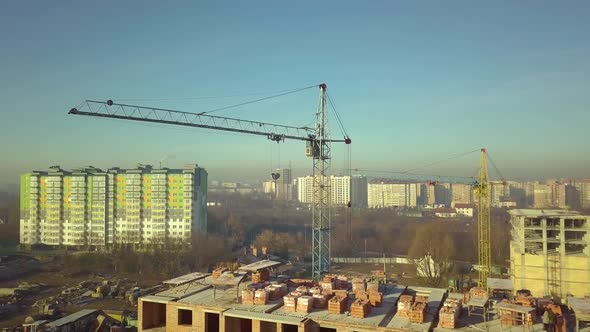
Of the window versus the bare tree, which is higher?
the window

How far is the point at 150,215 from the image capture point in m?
33.0

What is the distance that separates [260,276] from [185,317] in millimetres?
2327

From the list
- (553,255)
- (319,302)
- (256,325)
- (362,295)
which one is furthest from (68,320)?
(553,255)

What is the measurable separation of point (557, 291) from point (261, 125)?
1579 cm

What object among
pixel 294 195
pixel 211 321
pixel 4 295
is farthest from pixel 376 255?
pixel 294 195

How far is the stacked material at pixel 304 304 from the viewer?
28.9ft

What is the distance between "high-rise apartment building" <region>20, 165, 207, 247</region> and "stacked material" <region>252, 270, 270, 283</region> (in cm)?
2104

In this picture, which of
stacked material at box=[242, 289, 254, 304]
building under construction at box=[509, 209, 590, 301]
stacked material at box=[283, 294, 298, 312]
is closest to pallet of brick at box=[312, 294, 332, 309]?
stacked material at box=[283, 294, 298, 312]

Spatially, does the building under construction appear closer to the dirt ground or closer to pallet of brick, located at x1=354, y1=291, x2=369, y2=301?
pallet of brick, located at x1=354, y1=291, x2=369, y2=301

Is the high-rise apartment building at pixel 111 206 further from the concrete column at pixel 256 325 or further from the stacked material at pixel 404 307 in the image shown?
the stacked material at pixel 404 307

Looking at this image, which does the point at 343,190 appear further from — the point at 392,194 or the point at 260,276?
the point at 260,276

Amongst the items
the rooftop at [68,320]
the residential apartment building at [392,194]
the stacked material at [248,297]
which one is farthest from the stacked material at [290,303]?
the residential apartment building at [392,194]

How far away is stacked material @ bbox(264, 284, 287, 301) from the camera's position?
9.66 metres

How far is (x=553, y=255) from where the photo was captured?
19.4 metres
